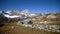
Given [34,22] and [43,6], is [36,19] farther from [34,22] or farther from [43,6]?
[43,6]

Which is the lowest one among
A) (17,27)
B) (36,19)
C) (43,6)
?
(17,27)

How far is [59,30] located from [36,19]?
0.57 meters

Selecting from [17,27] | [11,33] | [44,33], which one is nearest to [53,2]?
[44,33]

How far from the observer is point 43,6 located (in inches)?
93.3

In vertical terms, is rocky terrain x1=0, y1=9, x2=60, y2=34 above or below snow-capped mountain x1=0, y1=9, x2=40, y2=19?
below

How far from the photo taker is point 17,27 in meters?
2.24

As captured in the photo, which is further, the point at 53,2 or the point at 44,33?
the point at 53,2

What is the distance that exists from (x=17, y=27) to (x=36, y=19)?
47 centimetres

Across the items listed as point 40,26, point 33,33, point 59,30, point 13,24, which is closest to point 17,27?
point 13,24

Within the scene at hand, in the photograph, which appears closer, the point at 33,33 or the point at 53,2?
the point at 33,33

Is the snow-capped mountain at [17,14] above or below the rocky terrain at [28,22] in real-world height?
above

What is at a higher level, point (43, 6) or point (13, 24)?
point (43, 6)

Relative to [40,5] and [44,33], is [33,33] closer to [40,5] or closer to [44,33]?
[44,33]

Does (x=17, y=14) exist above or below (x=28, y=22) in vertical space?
above
